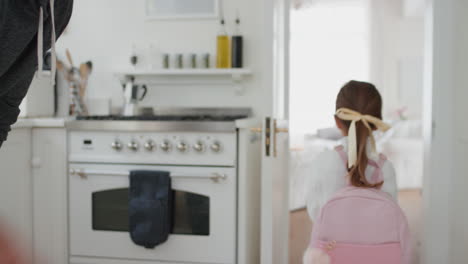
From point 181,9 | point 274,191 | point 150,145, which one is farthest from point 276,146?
point 181,9

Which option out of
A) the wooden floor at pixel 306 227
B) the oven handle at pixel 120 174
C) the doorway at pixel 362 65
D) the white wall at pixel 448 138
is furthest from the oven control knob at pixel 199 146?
the doorway at pixel 362 65

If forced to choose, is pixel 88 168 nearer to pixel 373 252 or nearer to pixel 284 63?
pixel 284 63

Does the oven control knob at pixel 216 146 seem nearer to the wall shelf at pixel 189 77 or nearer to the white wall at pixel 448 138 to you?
the wall shelf at pixel 189 77

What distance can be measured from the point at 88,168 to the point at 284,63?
44.6 inches

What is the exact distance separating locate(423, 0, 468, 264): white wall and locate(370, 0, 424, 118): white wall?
13.9ft

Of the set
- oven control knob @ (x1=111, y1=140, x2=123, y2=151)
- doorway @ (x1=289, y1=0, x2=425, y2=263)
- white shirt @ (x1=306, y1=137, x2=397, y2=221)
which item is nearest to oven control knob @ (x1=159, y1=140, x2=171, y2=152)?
oven control knob @ (x1=111, y1=140, x2=123, y2=151)

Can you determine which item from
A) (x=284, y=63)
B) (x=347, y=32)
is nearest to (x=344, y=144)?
(x=284, y=63)

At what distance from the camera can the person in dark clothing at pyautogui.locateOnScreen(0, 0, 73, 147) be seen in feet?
2.64

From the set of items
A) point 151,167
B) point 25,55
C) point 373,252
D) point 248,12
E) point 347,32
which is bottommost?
point 373,252

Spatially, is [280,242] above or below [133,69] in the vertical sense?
below

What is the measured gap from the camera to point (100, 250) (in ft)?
7.70

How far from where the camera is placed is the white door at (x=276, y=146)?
78.2 inches

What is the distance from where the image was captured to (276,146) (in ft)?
6.66

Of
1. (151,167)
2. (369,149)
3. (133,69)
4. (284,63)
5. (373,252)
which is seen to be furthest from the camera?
(133,69)
